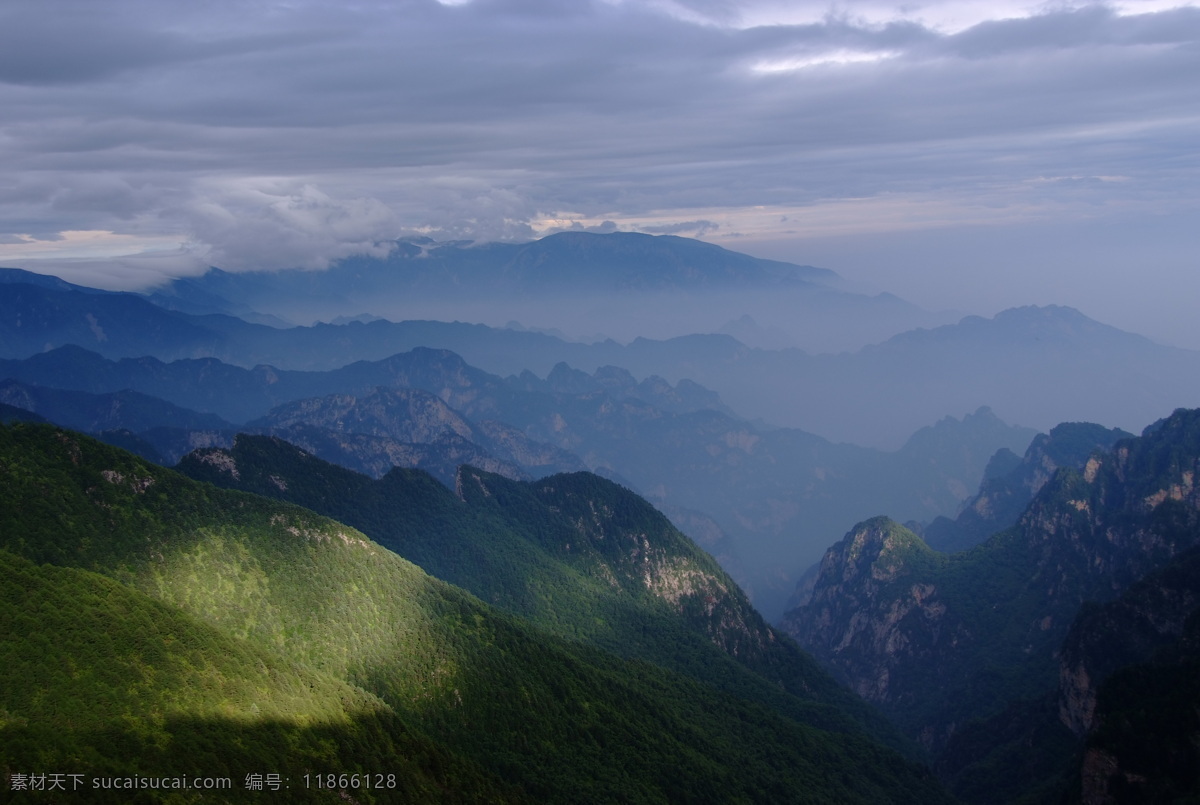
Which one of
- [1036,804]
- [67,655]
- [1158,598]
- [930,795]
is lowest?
[930,795]

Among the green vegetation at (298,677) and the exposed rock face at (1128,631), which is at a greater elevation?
the green vegetation at (298,677)

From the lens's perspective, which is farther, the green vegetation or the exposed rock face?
the exposed rock face

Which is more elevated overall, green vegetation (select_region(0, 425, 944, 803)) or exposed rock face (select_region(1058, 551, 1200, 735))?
green vegetation (select_region(0, 425, 944, 803))

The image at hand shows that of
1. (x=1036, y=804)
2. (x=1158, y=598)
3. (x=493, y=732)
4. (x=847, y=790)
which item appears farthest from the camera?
(x=1158, y=598)

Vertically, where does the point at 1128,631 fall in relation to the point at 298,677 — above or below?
below

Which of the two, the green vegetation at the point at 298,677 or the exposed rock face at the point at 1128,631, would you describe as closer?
the green vegetation at the point at 298,677

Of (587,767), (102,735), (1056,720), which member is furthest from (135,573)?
(1056,720)

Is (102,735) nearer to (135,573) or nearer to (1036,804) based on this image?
(135,573)

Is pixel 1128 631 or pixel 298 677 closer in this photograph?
pixel 298 677
